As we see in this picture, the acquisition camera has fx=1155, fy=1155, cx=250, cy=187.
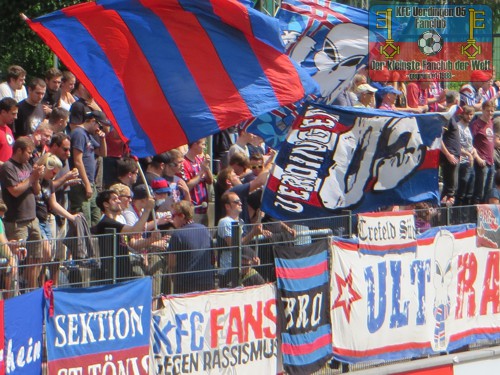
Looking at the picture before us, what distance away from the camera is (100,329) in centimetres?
962

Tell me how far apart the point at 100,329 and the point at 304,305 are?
2898mm

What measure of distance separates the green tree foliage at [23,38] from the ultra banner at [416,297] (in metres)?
13.5

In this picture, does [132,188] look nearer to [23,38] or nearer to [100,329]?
[100,329]

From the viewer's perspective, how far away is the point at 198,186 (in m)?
13.8

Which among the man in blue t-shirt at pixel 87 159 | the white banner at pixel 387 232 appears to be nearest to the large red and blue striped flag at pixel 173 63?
the white banner at pixel 387 232

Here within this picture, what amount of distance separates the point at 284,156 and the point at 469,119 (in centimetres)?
547

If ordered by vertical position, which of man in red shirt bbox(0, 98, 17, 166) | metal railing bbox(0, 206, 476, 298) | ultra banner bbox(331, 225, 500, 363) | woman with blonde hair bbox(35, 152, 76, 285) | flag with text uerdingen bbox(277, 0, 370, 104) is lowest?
ultra banner bbox(331, 225, 500, 363)

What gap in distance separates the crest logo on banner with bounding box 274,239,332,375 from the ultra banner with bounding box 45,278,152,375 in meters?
1.98

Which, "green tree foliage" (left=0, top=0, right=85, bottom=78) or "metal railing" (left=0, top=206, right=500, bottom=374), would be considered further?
"green tree foliage" (left=0, top=0, right=85, bottom=78)

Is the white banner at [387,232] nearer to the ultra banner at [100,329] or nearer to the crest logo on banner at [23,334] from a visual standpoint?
the ultra banner at [100,329]

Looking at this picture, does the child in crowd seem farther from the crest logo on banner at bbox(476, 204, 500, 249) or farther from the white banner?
the white banner

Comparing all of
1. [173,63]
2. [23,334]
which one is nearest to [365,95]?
[173,63]

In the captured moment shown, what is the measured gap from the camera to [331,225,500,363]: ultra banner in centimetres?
1248

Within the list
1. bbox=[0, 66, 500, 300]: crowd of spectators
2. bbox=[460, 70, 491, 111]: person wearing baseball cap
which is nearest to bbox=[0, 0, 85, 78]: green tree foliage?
bbox=[460, 70, 491, 111]: person wearing baseball cap
